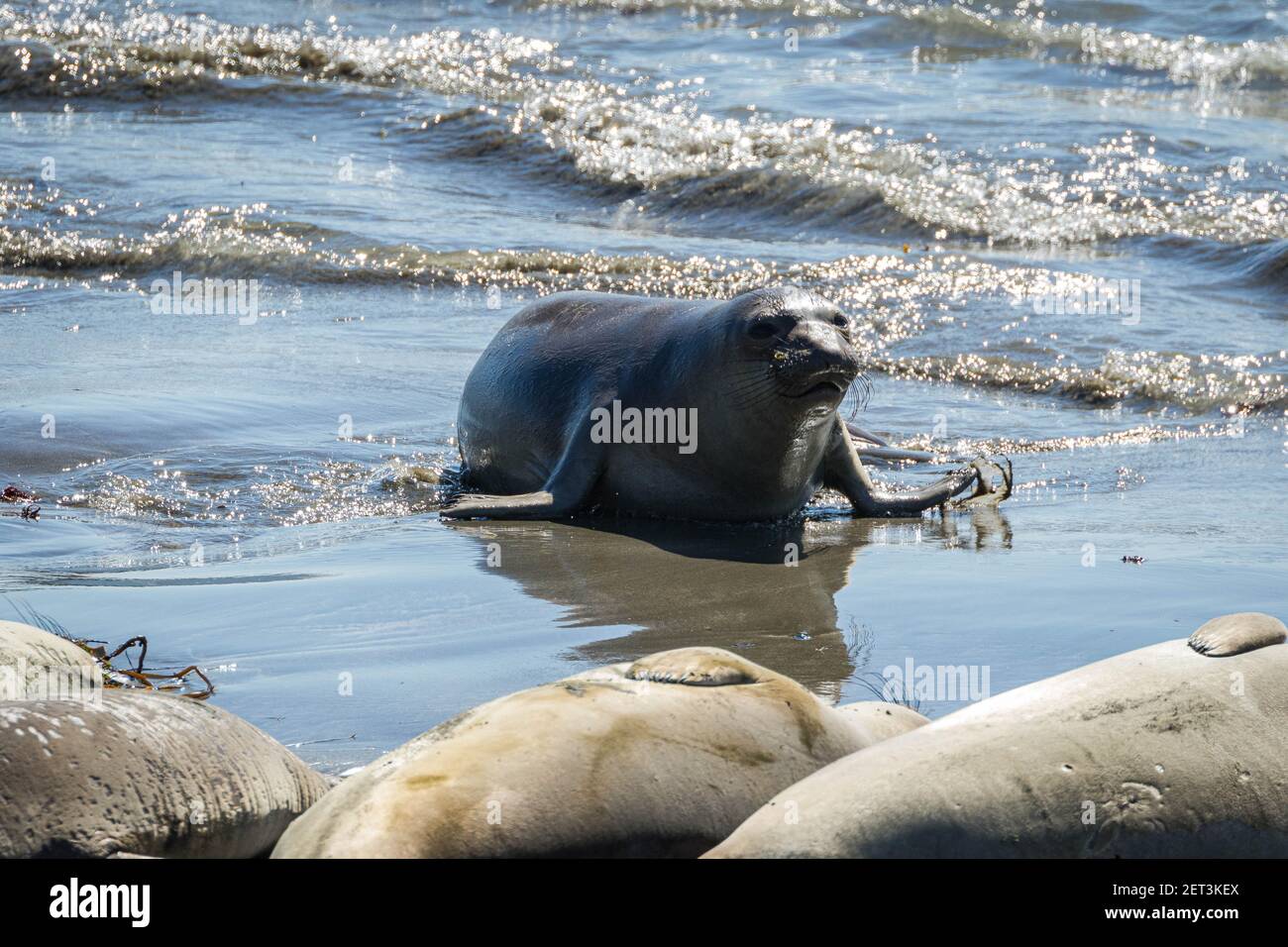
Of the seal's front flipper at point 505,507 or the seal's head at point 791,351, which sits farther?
the seal's front flipper at point 505,507

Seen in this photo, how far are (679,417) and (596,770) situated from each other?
4484 mm

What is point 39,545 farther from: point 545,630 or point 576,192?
point 576,192

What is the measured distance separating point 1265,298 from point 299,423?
22.6 ft

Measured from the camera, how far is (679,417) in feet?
23.7

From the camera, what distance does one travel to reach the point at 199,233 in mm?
13422

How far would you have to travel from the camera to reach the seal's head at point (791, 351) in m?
6.66

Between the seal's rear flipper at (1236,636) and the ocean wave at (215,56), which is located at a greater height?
the ocean wave at (215,56)

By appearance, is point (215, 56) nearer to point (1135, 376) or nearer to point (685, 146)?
point (685, 146)

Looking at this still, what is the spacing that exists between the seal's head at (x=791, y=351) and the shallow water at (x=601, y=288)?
1.84ft

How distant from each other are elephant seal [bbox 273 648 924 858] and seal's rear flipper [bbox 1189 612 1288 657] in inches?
24.5
